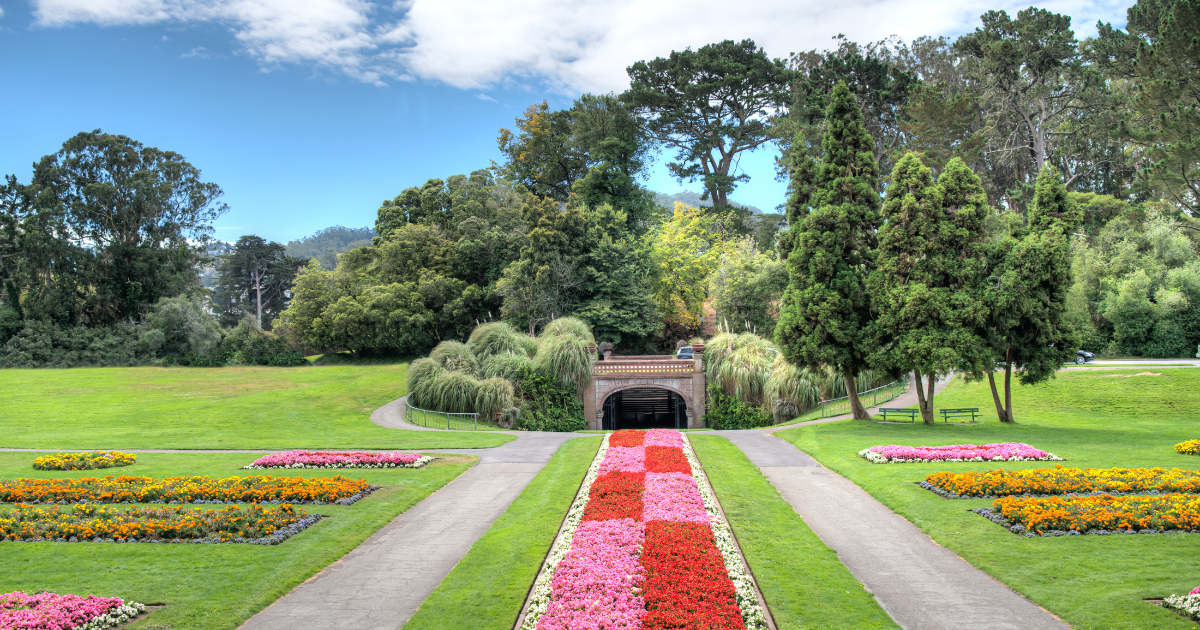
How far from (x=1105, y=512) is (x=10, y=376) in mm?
47978

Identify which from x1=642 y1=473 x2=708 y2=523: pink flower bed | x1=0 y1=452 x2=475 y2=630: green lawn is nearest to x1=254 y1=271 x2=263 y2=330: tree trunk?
x1=0 y1=452 x2=475 y2=630: green lawn

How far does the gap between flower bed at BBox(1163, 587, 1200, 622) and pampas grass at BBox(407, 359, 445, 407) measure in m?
26.1

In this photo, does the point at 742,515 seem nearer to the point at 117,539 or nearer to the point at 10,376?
the point at 117,539

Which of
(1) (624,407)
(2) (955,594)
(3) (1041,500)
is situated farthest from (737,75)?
(2) (955,594)

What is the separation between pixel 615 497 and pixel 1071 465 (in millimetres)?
11199

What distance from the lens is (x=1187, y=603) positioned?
7449mm

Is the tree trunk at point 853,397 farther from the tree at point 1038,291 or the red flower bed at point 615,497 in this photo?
the red flower bed at point 615,497

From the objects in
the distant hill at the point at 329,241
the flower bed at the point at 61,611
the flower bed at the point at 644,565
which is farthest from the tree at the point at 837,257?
the distant hill at the point at 329,241

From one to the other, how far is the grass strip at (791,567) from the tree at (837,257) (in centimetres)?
922

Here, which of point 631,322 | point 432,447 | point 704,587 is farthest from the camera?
point 631,322

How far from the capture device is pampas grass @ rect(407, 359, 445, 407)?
29.2 meters

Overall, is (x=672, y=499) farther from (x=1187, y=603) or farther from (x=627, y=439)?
(x=627, y=439)

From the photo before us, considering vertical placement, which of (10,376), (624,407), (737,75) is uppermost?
(737,75)

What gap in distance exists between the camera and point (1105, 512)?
10.6 meters
